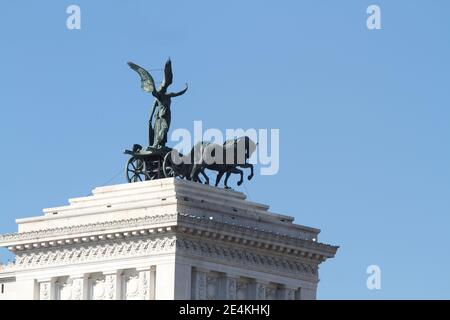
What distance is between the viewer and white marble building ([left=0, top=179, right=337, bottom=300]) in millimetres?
133250

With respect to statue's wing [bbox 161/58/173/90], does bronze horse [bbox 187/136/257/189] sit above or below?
below

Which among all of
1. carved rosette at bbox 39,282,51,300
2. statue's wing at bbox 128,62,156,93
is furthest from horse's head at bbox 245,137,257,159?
carved rosette at bbox 39,282,51,300

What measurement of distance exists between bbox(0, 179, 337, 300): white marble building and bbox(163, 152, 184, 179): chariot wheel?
5.73 ft

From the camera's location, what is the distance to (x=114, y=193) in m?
138

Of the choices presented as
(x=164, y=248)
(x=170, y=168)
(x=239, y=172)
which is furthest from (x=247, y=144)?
(x=164, y=248)

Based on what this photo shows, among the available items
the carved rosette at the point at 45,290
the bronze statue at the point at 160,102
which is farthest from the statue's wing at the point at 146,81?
the carved rosette at the point at 45,290

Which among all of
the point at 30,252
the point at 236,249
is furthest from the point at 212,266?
the point at 30,252

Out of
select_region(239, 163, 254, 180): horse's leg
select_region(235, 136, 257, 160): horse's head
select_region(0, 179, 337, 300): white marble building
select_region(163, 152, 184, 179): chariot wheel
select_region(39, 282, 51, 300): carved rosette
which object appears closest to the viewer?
select_region(0, 179, 337, 300): white marble building

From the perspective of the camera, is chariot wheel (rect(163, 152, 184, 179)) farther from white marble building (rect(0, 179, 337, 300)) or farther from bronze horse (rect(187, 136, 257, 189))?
white marble building (rect(0, 179, 337, 300))

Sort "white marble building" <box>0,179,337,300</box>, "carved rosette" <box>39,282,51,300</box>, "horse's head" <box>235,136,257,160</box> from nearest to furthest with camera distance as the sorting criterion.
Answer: "white marble building" <box>0,179,337,300</box>, "carved rosette" <box>39,282,51,300</box>, "horse's head" <box>235,136,257,160</box>

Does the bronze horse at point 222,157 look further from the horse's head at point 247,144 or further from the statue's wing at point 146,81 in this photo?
the statue's wing at point 146,81

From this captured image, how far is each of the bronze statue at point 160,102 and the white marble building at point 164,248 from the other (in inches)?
146
